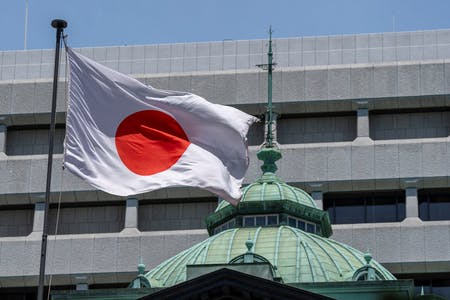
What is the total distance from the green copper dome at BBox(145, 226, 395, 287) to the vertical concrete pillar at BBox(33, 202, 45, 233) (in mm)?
29556

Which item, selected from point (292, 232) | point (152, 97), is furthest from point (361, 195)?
point (152, 97)

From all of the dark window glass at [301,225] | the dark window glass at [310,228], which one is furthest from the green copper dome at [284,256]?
the dark window glass at [310,228]

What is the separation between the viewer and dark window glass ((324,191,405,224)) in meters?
83.7

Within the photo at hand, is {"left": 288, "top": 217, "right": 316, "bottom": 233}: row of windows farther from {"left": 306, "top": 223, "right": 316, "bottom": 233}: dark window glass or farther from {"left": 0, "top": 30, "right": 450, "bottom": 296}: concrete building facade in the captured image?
{"left": 0, "top": 30, "right": 450, "bottom": 296}: concrete building facade

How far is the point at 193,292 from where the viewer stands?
4759cm

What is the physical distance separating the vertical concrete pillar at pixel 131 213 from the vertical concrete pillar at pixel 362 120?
37.0 feet

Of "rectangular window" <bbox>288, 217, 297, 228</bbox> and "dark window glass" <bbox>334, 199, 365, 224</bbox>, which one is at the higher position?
"dark window glass" <bbox>334, 199, 365, 224</bbox>

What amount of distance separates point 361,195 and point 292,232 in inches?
1153

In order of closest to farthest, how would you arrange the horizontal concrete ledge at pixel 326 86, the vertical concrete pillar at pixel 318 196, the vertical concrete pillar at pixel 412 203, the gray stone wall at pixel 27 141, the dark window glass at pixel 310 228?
the dark window glass at pixel 310 228 < the vertical concrete pillar at pixel 412 203 < the vertical concrete pillar at pixel 318 196 < the horizontal concrete ledge at pixel 326 86 < the gray stone wall at pixel 27 141

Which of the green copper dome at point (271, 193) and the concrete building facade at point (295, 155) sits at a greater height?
the concrete building facade at point (295, 155)

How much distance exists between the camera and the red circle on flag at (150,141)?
133ft

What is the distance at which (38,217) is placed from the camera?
8544cm

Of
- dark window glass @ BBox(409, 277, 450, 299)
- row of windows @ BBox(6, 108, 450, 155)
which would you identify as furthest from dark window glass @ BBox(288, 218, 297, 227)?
row of windows @ BBox(6, 108, 450, 155)

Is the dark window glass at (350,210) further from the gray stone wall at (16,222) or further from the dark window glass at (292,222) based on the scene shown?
the dark window glass at (292,222)
